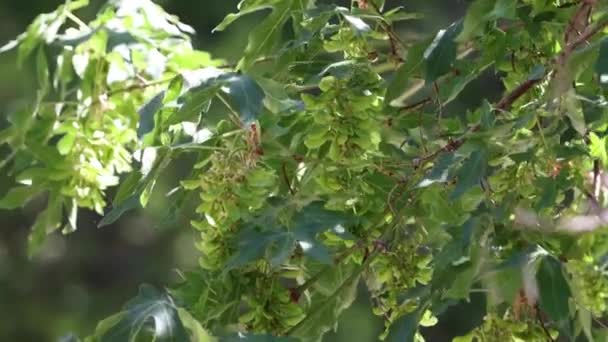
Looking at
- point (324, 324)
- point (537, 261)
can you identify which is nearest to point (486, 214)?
point (537, 261)

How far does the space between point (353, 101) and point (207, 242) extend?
159 millimetres

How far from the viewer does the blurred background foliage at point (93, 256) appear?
11.7 ft

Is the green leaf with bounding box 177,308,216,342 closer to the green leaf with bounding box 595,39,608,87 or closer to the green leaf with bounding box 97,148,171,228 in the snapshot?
the green leaf with bounding box 97,148,171,228

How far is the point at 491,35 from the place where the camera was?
4.24 ft

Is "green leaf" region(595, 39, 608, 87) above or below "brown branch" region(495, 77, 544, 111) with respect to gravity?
above

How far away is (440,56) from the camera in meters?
1.23

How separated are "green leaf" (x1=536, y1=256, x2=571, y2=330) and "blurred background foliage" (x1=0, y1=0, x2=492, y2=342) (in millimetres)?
2259

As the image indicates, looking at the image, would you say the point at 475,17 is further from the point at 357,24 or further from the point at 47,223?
the point at 47,223

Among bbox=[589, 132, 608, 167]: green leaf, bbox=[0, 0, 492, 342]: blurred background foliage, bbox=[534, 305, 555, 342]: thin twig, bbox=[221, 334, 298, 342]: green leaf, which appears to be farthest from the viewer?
bbox=[0, 0, 492, 342]: blurred background foliage

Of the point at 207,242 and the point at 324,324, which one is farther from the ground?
the point at 207,242

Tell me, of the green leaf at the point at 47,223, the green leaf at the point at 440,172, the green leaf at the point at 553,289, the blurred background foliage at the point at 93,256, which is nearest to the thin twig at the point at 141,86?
the green leaf at the point at 47,223

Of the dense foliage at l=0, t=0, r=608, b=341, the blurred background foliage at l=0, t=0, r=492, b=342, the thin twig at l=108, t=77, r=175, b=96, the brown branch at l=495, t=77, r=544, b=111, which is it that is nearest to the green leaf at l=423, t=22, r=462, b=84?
the dense foliage at l=0, t=0, r=608, b=341

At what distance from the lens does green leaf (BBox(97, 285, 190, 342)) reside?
1091 mm

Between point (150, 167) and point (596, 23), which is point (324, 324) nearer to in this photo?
point (150, 167)
